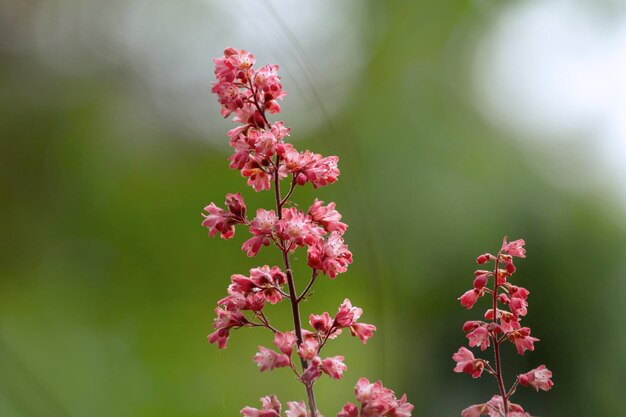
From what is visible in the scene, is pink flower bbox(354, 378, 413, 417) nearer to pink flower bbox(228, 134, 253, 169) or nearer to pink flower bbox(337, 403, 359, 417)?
pink flower bbox(337, 403, 359, 417)

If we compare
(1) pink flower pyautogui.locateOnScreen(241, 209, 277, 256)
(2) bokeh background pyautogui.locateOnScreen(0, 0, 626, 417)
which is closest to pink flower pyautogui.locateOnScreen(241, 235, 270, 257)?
(1) pink flower pyautogui.locateOnScreen(241, 209, 277, 256)

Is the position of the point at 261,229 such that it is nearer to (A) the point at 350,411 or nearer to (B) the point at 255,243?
(B) the point at 255,243

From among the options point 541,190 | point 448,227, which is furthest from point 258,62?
point 541,190

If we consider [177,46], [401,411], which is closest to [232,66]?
[401,411]

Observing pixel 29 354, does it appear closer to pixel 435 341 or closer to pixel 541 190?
pixel 435 341

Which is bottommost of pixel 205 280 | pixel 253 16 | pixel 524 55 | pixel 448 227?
pixel 205 280

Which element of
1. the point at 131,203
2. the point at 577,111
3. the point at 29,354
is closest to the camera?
the point at 29,354
